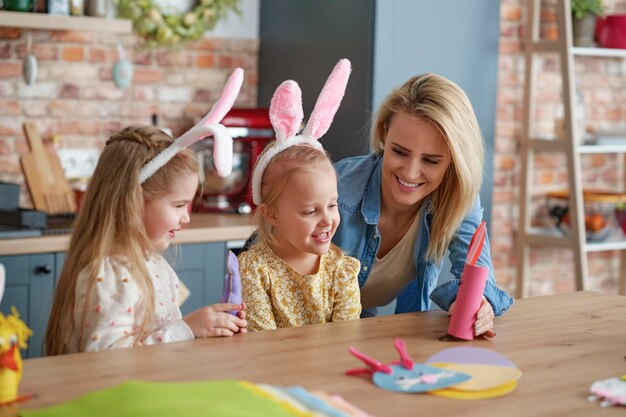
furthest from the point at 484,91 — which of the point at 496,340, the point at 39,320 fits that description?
the point at 496,340

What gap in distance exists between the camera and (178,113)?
436cm

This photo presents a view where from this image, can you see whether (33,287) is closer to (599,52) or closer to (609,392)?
(609,392)

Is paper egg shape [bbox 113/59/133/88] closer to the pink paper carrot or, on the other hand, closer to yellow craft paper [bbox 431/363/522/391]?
the pink paper carrot

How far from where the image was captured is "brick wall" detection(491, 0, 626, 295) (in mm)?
4863

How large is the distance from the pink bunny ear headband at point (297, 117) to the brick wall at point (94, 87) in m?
1.88

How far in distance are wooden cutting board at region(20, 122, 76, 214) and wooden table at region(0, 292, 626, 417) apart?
1935mm

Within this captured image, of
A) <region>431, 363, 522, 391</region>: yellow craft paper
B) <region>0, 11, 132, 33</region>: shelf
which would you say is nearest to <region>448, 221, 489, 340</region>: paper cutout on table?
<region>431, 363, 522, 391</region>: yellow craft paper

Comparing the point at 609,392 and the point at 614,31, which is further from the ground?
the point at 614,31

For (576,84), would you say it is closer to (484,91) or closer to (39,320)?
(484,91)

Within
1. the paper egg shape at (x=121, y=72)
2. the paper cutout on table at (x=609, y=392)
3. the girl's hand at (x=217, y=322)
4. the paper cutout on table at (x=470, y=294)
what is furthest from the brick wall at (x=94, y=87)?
the paper cutout on table at (x=609, y=392)

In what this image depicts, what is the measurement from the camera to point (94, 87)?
413 cm

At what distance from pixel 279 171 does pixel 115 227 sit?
45cm

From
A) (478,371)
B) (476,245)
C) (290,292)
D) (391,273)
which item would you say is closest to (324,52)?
(391,273)

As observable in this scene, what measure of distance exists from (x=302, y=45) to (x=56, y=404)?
3063 mm
